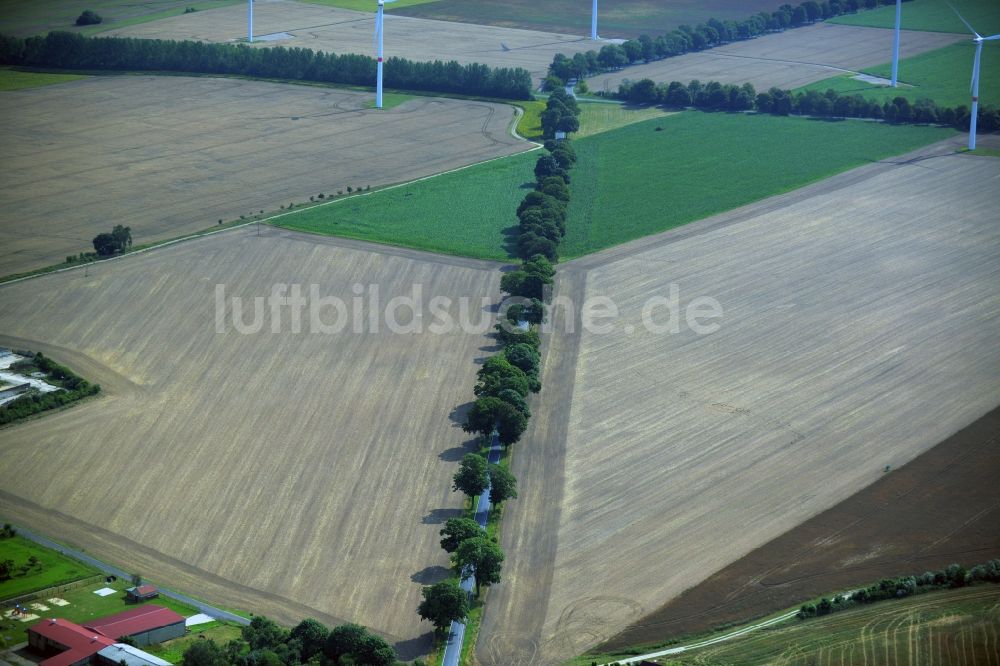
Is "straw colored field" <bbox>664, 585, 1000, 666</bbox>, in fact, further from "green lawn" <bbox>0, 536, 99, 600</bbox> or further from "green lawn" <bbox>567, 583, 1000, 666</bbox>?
"green lawn" <bbox>0, 536, 99, 600</bbox>

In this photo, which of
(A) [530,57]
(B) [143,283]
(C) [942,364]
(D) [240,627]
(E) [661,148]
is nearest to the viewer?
(D) [240,627]

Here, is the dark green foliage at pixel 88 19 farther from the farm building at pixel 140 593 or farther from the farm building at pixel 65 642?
the farm building at pixel 65 642

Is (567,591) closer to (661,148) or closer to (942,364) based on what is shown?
(942,364)

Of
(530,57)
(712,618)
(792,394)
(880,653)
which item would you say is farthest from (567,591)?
(530,57)

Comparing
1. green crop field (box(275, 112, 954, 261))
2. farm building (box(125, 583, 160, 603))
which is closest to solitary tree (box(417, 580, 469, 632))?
farm building (box(125, 583, 160, 603))

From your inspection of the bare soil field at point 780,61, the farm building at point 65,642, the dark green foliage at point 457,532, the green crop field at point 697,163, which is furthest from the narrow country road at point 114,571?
the bare soil field at point 780,61

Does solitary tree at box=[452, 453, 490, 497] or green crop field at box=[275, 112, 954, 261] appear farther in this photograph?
green crop field at box=[275, 112, 954, 261]
